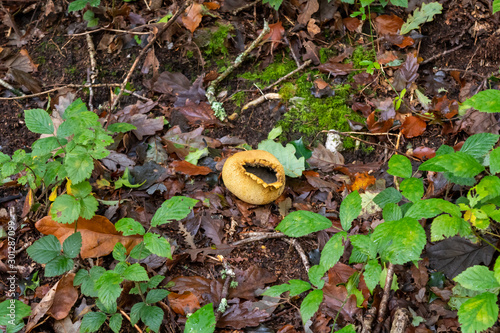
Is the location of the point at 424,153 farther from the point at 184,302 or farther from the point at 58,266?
the point at 58,266

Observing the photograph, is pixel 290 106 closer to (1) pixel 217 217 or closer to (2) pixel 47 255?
(1) pixel 217 217

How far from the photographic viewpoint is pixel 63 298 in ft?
8.14

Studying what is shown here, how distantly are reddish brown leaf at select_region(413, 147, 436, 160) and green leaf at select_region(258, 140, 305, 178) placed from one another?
1.07 m

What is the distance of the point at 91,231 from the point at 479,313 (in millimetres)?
2560

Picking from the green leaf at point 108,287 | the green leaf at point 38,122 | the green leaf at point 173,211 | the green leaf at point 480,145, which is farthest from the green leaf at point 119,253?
the green leaf at point 480,145

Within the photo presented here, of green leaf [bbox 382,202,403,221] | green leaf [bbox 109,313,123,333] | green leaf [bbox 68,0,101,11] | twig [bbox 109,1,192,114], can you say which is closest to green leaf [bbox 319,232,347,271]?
green leaf [bbox 382,202,403,221]

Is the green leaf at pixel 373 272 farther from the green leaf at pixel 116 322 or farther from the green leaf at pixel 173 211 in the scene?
the green leaf at pixel 116 322

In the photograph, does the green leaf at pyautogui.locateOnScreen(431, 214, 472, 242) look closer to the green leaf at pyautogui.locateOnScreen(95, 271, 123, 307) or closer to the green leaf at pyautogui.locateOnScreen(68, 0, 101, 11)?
the green leaf at pyautogui.locateOnScreen(95, 271, 123, 307)

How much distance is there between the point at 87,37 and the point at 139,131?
154 cm

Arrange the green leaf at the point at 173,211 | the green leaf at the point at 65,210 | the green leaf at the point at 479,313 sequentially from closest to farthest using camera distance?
the green leaf at the point at 479,313 → the green leaf at the point at 173,211 → the green leaf at the point at 65,210

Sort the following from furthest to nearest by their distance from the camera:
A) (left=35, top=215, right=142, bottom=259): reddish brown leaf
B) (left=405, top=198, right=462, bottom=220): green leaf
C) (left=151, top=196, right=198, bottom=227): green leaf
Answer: (left=35, top=215, right=142, bottom=259): reddish brown leaf, (left=151, top=196, right=198, bottom=227): green leaf, (left=405, top=198, right=462, bottom=220): green leaf

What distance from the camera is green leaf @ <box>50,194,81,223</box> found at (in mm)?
2410

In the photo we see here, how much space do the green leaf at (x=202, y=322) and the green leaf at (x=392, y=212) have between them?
4.08 ft

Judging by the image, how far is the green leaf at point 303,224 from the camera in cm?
214
